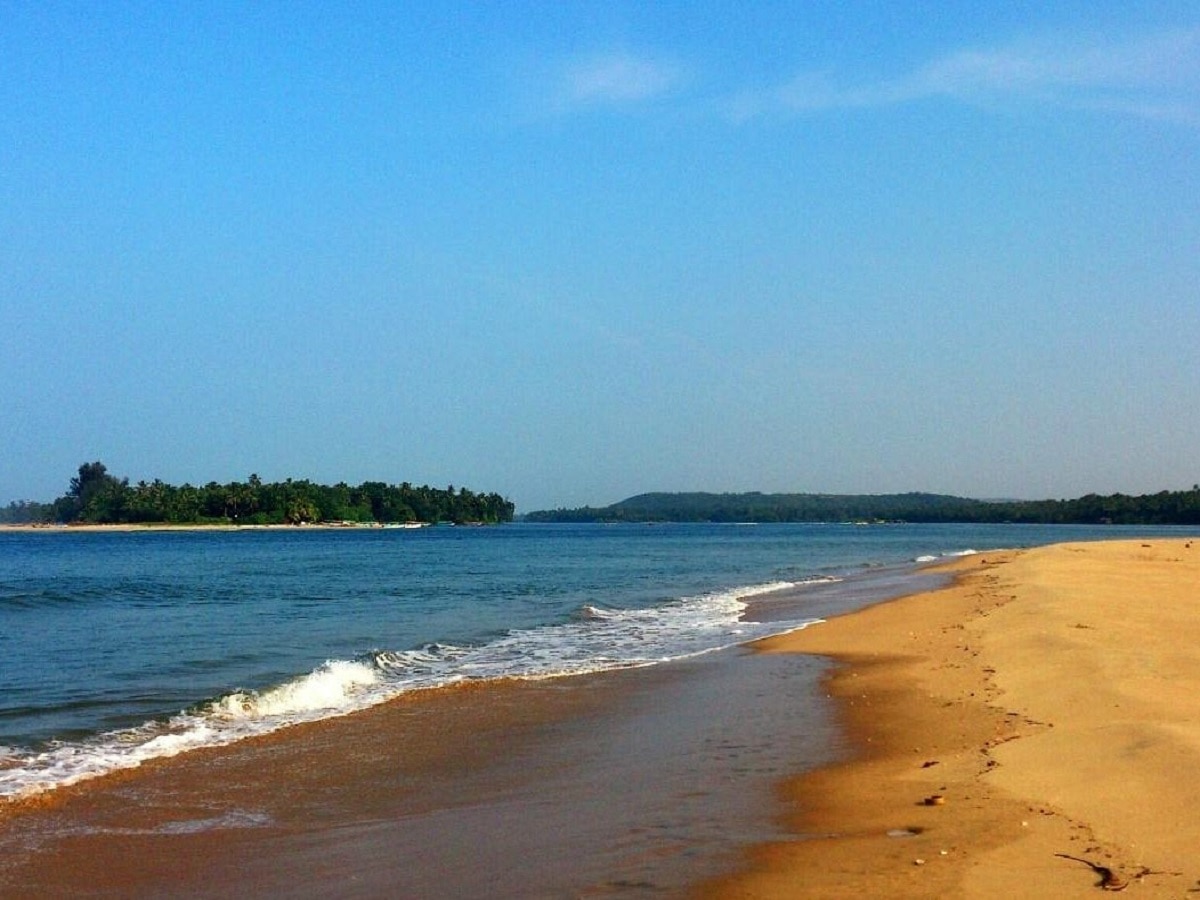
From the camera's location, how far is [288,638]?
23.0m

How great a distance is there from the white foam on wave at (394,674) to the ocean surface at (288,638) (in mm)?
46

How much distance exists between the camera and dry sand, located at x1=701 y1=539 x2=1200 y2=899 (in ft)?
20.2

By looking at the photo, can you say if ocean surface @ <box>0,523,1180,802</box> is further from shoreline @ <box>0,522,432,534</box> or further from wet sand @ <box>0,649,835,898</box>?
shoreline @ <box>0,522,432,534</box>

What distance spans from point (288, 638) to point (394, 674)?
593cm

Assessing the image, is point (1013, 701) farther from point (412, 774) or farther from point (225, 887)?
point (225, 887)

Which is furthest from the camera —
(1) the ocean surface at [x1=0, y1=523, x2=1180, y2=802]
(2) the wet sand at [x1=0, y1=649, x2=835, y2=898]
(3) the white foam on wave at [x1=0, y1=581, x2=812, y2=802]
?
(1) the ocean surface at [x1=0, y1=523, x2=1180, y2=802]

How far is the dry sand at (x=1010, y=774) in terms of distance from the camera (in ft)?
20.2

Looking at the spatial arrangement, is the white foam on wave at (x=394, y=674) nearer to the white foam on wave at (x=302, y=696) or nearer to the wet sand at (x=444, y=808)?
the white foam on wave at (x=302, y=696)

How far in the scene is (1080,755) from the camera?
879 cm

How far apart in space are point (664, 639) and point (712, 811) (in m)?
14.0

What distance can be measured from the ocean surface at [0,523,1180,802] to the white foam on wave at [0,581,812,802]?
46mm

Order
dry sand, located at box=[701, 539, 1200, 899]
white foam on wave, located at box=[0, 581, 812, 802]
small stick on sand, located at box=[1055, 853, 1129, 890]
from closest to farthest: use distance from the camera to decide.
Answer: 1. small stick on sand, located at box=[1055, 853, 1129, 890]
2. dry sand, located at box=[701, 539, 1200, 899]
3. white foam on wave, located at box=[0, 581, 812, 802]

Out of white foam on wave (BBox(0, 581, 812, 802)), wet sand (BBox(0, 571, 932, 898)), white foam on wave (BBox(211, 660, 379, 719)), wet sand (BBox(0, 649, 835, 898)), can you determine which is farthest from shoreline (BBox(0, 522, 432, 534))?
wet sand (BBox(0, 649, 835, 898))

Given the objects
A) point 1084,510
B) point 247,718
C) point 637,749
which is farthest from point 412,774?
point 1084,510
